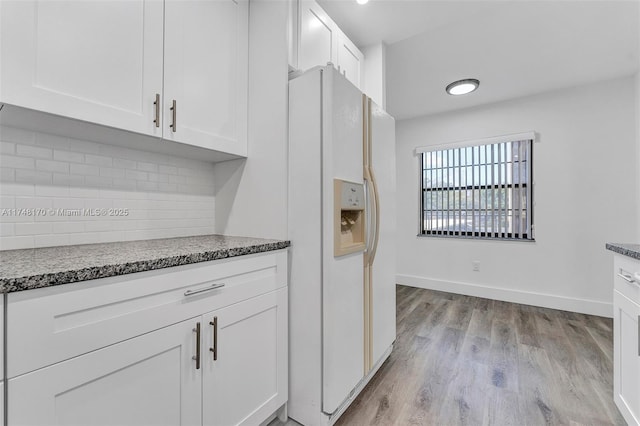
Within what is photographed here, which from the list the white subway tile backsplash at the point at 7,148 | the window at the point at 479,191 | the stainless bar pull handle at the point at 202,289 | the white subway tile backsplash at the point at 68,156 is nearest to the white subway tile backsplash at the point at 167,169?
the white subway tile backsplash at the point at 68,156

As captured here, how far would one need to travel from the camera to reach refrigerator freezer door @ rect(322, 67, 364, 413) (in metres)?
1.37

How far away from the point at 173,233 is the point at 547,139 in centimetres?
394

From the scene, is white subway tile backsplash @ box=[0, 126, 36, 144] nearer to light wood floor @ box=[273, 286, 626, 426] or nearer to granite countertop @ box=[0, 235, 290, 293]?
granite countertop @ box=[0, 235, 290, 293]

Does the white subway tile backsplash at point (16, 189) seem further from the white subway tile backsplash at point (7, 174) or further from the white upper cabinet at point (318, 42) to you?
the white upper cabinet at point (318, 42)

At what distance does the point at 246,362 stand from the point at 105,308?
0.65 metres

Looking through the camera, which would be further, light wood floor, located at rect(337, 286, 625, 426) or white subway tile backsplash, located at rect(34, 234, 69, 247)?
light wood floor, located at rect(337, 286, 625, 426)

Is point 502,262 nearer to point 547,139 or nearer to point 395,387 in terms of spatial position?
point 547,139

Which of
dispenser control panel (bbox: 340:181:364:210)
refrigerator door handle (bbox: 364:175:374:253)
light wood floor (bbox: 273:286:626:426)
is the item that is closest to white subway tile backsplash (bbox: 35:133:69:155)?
dispenser control panel (bbox: 340:181:364:210)

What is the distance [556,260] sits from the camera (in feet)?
10.6

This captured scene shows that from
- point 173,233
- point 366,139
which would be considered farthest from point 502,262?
point 173,233

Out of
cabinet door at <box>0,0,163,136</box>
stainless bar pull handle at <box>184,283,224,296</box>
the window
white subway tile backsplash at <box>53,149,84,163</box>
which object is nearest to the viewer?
cabinet door at <box>0,0,163,136</box>

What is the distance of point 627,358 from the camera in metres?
1.29

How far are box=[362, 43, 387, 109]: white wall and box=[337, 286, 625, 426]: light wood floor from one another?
1.99m

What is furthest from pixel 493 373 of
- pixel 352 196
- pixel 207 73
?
pixel 207 73
